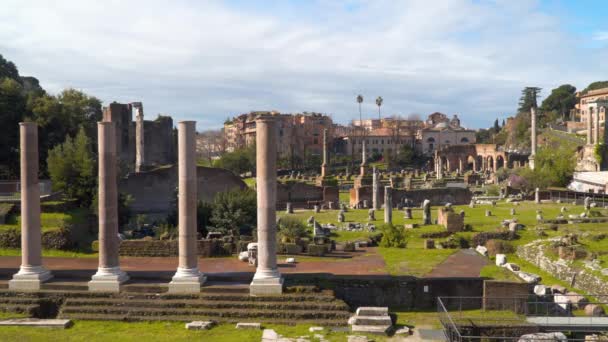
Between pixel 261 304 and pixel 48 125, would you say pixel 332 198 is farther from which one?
pixel 261 304

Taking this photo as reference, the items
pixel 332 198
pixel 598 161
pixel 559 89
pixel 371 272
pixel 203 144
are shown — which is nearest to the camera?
pixel 371 272

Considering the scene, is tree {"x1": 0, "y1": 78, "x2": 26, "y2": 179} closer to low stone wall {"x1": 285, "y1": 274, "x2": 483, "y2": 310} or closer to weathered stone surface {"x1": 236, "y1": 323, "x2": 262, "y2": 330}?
low stone wall {"x1": 285, "y1": 274, "x2": 483, "y2": 310}

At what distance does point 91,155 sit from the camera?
29.3 m

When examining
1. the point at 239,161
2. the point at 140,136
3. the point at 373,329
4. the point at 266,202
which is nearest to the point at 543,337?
the point at 373,329

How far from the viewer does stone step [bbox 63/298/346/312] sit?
14953 mm

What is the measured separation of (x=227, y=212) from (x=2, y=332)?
12.6 meters

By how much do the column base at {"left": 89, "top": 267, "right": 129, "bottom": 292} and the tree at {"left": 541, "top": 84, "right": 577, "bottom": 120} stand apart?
111 metres

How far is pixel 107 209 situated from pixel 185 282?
9.89 ft

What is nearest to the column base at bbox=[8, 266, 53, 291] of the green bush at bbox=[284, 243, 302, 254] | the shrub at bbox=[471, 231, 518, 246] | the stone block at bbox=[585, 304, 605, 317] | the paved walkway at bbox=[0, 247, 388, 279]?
the paved walkway at bbox=[0, 247, 388, 279]

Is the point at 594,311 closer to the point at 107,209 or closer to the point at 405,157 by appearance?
the point at 107,209

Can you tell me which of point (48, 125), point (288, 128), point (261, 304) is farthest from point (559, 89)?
point (261, 304)

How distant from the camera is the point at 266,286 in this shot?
50.4 ft

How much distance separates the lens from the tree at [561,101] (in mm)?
115562

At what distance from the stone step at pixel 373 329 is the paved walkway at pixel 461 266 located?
12.9 ft
